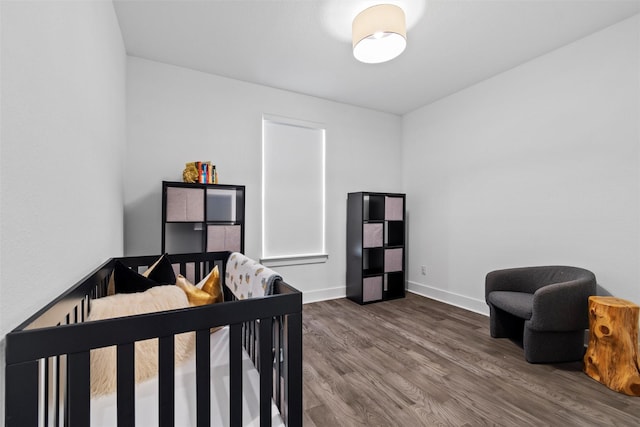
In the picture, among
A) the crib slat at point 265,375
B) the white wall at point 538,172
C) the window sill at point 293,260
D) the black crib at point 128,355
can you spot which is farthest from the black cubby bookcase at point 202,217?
the white wall at point 538,172

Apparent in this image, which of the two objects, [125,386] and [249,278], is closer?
[125,386]

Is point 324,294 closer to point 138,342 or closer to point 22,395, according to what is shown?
point 138,342

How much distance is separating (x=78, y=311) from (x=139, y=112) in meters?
2.20

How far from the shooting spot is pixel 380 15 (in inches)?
Answer: 71.8

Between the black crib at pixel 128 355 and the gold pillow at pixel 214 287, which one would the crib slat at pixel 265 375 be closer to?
the black crib at pixel 128 355

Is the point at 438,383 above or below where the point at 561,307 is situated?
below

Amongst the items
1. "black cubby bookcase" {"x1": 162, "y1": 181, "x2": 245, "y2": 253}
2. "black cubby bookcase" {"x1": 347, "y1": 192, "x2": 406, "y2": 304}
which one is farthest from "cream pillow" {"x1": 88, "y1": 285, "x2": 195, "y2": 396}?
"black cubby bookcase" {"x1": 347, "y1": 192, "x2": 406, "y2": 304}

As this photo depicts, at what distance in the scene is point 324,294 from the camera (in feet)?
11.5

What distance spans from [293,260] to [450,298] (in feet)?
6.50

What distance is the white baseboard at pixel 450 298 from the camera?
119 inches

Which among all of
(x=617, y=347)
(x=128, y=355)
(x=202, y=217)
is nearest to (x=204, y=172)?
(x=202, y=217)

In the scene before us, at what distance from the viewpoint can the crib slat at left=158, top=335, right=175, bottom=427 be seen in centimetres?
69

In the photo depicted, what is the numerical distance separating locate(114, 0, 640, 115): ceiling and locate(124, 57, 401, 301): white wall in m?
0.21

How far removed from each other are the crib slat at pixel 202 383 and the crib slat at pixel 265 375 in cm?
15
